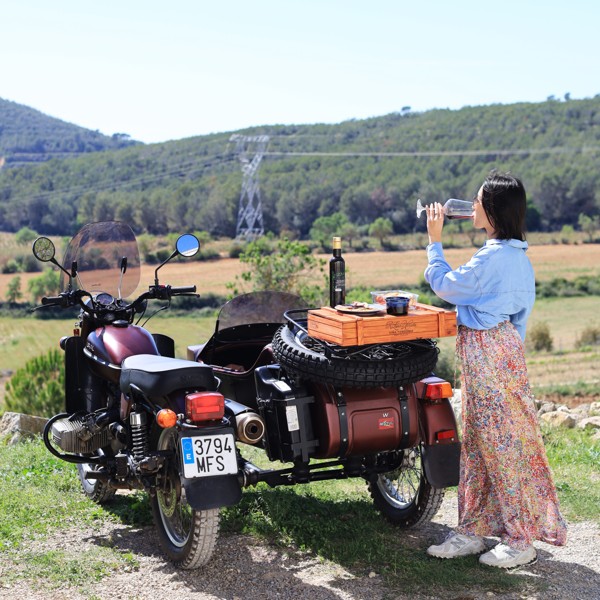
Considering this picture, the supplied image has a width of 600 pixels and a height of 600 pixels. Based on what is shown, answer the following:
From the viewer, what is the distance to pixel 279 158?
102m

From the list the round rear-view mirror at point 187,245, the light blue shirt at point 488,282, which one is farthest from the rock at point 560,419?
the round rear-view mirror at point 187,245

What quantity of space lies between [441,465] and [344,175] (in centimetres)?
8598

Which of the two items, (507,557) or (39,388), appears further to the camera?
(39,388)

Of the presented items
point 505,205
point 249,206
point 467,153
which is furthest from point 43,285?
point 505,205

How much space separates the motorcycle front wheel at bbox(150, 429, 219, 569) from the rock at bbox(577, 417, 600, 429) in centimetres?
431

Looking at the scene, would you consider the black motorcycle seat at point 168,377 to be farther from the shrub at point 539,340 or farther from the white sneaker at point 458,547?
the shrub at point 539,340

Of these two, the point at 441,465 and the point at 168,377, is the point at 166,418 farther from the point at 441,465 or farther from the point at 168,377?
the point at 441,465

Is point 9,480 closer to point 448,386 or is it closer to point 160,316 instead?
point 448,386

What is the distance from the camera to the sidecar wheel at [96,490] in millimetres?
4953

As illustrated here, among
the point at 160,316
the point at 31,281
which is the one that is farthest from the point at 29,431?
the point at 31,281

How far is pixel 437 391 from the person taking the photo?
4.21 meters

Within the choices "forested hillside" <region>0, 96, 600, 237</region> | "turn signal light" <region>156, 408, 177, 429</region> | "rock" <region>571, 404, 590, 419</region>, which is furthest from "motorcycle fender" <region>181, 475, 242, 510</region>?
"forested hillside" <region>0, 96, 600, 237</region>

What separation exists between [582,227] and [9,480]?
2807 inches

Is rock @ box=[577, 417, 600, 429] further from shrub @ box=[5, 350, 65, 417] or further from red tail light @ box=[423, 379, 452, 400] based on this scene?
shrub @ box=[5, 350, 65, 417]
